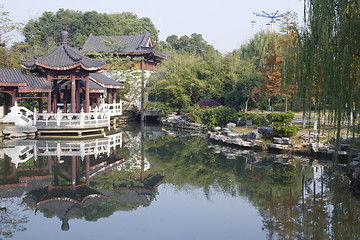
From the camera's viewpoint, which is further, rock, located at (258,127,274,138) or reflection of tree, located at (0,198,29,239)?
rock, located at (258,127,274,138)

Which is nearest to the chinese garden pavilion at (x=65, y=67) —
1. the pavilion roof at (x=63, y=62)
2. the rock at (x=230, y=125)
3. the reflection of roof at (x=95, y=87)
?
the pavilion roof at (x=63, y=62)

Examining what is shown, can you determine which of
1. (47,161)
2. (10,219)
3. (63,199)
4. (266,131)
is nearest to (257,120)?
(266,131)

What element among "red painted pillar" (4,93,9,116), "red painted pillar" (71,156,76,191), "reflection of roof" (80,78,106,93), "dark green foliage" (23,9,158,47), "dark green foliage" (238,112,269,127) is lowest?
"red painted pillar" (71,156,76,191)

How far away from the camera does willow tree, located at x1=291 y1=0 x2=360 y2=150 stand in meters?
5.05

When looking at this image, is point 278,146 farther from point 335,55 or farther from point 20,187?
point 20,187

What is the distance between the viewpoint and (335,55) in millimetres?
5242

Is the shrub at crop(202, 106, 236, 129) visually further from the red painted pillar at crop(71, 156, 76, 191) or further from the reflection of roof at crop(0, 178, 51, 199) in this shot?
the reflection of roof at crop(0, 178, 51, 199)

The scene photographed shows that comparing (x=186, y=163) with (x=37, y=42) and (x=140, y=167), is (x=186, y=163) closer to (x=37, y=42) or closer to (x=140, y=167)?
(x=140, y=167)

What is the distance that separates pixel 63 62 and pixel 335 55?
37.2 ft

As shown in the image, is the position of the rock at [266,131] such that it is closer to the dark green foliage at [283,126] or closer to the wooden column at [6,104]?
the dark green foliage at [283,126]

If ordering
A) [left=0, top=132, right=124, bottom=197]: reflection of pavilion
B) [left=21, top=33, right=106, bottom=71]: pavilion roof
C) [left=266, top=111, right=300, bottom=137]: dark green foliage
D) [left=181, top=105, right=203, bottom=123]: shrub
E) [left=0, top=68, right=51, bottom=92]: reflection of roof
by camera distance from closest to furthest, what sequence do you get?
[left=0, top=132, right=124, bottom=197]: reflection of pavilion → [left=266, top=111, right=300, bottom=137]: dark green foliage → [left=0, top=68, right=51, bottom=92]: reflection of roof → [left=21, top=33, right=106, bottom=71]: pavilion roof → [left=181, top=105, right=203, bottom=123]: shrub

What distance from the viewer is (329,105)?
5422 millimetres

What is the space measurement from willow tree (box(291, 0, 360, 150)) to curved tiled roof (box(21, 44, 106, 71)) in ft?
33.2

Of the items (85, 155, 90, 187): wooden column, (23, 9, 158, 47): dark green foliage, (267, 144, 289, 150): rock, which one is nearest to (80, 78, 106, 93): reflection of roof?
(85, 155, 90, 187): wooden column
